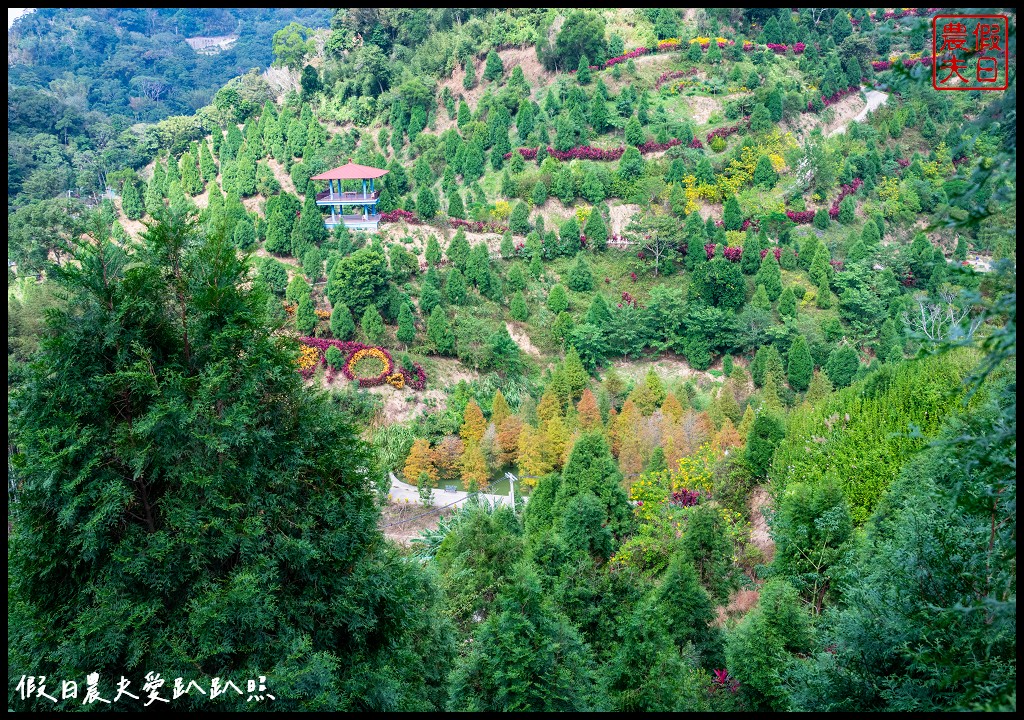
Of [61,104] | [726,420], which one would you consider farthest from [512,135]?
[61,104]

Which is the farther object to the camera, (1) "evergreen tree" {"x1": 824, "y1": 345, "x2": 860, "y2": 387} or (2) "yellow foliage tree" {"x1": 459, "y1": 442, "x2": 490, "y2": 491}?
(1) "evergreen tree" {"x1": 824, "y1": 345, "x2": 860, "y2": 387}

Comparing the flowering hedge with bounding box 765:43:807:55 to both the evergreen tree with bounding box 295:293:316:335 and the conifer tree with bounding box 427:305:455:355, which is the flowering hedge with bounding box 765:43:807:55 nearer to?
the conifer tree with bounding box 427:305:455:355

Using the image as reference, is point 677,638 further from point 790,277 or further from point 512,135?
point 512,135

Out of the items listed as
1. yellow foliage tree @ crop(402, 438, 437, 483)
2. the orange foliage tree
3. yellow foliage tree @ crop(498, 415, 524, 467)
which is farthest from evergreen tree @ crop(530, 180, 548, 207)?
yellow foliage tree @ crop(402, 438, 437, 483)

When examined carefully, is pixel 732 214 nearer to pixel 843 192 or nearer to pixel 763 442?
pixel 843 192

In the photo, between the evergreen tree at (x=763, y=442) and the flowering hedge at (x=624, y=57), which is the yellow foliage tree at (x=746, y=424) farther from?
the flowering hedge at (x=624, y=57)

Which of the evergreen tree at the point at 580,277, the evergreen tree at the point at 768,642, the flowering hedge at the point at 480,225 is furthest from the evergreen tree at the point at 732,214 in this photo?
the evergreen tree at the point at 768,642

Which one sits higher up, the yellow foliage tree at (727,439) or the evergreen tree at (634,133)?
the evergreen tree at (634,133)
